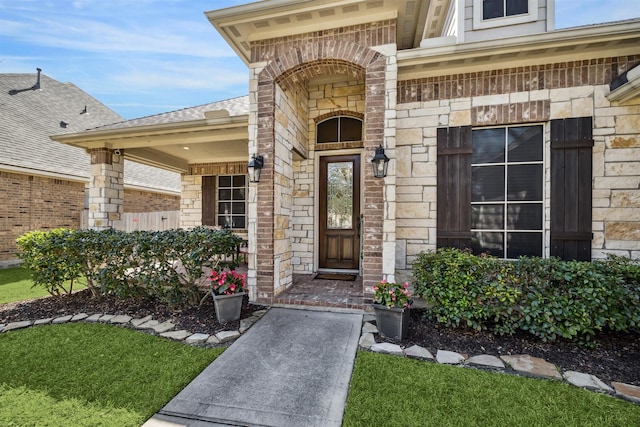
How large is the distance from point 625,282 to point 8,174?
457 inches

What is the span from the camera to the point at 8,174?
21.4 ft

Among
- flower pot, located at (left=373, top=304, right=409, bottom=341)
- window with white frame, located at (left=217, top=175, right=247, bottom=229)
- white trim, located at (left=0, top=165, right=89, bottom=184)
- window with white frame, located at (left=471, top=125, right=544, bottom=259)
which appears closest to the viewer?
flower pot, located at (left=373, top=304, right=409, bottom=341)

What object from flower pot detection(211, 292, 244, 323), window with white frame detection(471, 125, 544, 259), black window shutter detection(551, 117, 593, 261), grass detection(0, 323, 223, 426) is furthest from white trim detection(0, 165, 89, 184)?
black window shutter detection(551, 117, 593, 261)

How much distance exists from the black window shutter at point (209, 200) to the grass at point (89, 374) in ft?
16.2

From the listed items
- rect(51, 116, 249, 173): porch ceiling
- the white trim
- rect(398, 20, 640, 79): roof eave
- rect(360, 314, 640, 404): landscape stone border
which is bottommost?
rect(360, 314, 640, 404): landscape stone border

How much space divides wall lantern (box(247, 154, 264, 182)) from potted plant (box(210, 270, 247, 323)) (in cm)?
133

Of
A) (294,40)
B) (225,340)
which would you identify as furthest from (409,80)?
(225,340)

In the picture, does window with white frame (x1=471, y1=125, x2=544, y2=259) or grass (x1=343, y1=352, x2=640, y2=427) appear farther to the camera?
window with white frame (x1=471, y1=125, x2=544, y2=259)

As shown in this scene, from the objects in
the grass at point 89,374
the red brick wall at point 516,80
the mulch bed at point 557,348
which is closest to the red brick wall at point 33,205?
the grass at point 89,374

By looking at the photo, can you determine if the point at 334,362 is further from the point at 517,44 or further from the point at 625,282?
the point at 517,44

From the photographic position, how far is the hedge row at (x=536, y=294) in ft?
8.30

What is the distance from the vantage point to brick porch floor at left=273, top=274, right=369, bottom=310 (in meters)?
3.51

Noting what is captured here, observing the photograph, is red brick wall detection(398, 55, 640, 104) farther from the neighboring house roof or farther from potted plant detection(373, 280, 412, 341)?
the neighboring house roof

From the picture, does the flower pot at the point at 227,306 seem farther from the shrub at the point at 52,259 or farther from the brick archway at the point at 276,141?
the shrub at the point at 52,259
